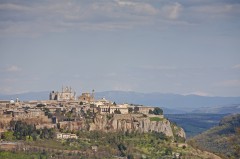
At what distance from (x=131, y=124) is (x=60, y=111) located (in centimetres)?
729

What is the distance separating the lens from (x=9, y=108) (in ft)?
265

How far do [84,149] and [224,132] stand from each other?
52910 mm

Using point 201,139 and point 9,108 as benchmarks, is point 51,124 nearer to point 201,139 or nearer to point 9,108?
point 9,108

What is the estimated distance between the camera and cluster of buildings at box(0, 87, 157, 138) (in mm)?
76562

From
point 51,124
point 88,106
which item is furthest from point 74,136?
point 88,106

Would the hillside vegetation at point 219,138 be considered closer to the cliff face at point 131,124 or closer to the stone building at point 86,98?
the cliff face at point 131,124

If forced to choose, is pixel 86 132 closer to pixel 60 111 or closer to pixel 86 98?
pixel 60 111

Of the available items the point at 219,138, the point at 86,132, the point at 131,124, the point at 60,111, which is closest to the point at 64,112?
the point at 60,111

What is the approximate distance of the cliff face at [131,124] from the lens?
Result: 78438 millimetres

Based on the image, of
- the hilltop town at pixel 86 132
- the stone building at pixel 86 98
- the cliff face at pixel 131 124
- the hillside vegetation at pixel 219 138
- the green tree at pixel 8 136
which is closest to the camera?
the hilltop town at pixel 86 132

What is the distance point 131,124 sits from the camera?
3155 inches

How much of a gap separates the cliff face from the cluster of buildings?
4.32 ft

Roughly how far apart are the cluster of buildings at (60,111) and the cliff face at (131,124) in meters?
1.32

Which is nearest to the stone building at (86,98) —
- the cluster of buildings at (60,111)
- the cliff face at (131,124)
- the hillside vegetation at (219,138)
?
the cluster of buildings at (60,111)
